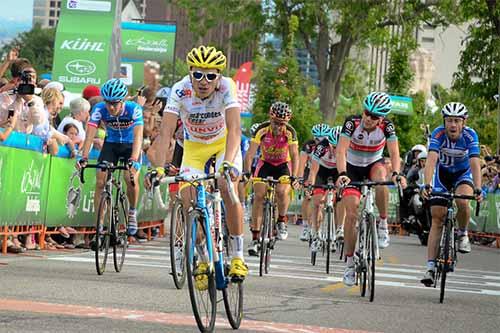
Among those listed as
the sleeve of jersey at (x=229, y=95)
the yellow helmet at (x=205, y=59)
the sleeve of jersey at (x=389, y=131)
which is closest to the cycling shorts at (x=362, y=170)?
the sleeve of jersey at (x=389, y=131)

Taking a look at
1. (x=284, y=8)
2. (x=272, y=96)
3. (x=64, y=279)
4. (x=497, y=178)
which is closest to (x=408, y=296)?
(x=64, y=279)

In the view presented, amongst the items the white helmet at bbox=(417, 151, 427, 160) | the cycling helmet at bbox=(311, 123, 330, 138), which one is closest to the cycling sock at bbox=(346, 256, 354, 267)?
the cycling helmet at bbox=(311, 123, 330, 138)

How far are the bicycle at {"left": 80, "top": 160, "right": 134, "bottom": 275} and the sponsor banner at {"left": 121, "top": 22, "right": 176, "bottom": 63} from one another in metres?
36.7

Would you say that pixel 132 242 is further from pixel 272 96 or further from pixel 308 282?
pixel 272 96

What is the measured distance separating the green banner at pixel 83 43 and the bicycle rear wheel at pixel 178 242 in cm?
1519

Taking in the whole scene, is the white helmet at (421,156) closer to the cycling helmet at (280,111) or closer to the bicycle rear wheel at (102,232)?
the cycling helmet at (280,111)

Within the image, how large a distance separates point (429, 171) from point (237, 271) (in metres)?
4.87

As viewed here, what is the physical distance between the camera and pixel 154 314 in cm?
1064

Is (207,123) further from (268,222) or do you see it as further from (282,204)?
(282,204)

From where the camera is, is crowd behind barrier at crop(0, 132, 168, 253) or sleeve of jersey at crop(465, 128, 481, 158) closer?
sleeve of jersey at crop(465, 128, 481, 158)

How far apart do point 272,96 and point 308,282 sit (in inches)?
1709

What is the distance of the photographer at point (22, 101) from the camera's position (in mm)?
16500

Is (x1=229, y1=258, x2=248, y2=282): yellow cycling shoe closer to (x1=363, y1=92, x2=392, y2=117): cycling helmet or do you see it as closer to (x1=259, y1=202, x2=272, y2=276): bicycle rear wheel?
(x1=363, y1=92, x2=392, y2=117): cycling helmet

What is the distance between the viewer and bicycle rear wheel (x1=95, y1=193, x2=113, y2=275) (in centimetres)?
1447
